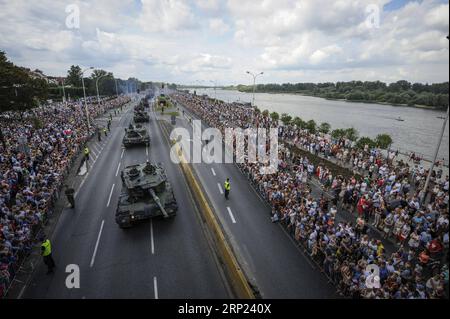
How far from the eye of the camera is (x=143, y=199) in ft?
51.3

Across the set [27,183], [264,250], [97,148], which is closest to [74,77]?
[97,148]

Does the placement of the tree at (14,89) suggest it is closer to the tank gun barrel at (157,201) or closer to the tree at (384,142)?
the tank gun barrel at (157,201)

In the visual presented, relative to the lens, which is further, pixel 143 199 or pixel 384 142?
pixel 384 142

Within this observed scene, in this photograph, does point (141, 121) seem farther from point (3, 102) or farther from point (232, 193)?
point (232, 193)

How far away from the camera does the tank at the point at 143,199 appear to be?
1462 cm

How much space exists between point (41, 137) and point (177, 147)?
15025mm

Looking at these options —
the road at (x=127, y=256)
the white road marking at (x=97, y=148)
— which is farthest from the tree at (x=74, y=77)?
the road at (x=127, y=256)

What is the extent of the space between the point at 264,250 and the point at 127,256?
682cm

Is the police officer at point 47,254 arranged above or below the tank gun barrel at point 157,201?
below

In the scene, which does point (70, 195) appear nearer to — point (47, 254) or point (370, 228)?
point (47, 254)

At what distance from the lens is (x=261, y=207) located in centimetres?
1825

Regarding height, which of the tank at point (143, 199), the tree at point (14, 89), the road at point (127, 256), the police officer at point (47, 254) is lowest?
the road at point (127, 256)

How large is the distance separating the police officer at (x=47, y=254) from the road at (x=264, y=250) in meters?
8.48
